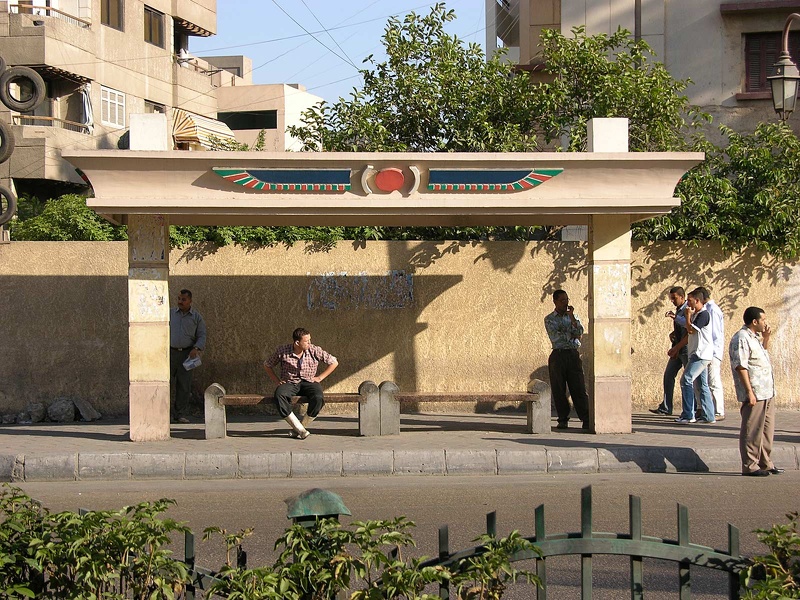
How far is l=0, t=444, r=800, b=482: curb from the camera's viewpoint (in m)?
10.1

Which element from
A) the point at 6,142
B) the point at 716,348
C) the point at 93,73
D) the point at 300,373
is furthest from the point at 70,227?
the point at 93,73

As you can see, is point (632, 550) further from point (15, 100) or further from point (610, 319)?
point (15, 100)

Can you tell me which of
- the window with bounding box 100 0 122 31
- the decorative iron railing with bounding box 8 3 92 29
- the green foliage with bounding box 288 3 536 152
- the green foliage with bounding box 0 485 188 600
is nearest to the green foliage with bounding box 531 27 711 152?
the green foliage with bounding box 288 3 536 152

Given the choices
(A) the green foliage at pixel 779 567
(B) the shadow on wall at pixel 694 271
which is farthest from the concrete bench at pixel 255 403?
(A) the green foliage at pixel 779 567

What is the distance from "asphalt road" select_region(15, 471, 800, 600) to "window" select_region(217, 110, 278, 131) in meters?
36.7

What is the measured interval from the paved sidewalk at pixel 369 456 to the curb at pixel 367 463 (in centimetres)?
1

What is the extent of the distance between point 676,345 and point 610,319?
190 cm

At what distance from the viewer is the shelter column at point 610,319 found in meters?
11.6

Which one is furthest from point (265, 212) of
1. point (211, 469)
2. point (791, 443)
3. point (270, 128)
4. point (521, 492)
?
point (270, 128)

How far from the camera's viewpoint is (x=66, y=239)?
1528 centimetres

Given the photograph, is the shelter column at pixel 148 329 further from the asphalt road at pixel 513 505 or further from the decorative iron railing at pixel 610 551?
the decorative iron railing at pixel 610 551

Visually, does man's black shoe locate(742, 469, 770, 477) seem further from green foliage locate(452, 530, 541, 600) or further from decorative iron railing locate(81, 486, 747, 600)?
green foliage locate(452, 530, 541, 600)

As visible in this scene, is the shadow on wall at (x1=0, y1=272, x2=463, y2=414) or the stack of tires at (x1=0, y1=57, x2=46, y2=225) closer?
the stack of tires at (x1=0, y1=57, x2=46, y2=225)

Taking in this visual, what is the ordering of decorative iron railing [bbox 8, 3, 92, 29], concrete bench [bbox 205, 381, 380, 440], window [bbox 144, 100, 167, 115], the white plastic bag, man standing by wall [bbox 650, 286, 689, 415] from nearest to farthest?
concrete bench [bbox 205, 381, 380, 440] < the white plastic bag < man standing by wall [bbox 650, 286, 689, 415] < decorative iron railing [bbox 8, 3, 92, 29] < window [bbox 144, 100, 167, 115]
